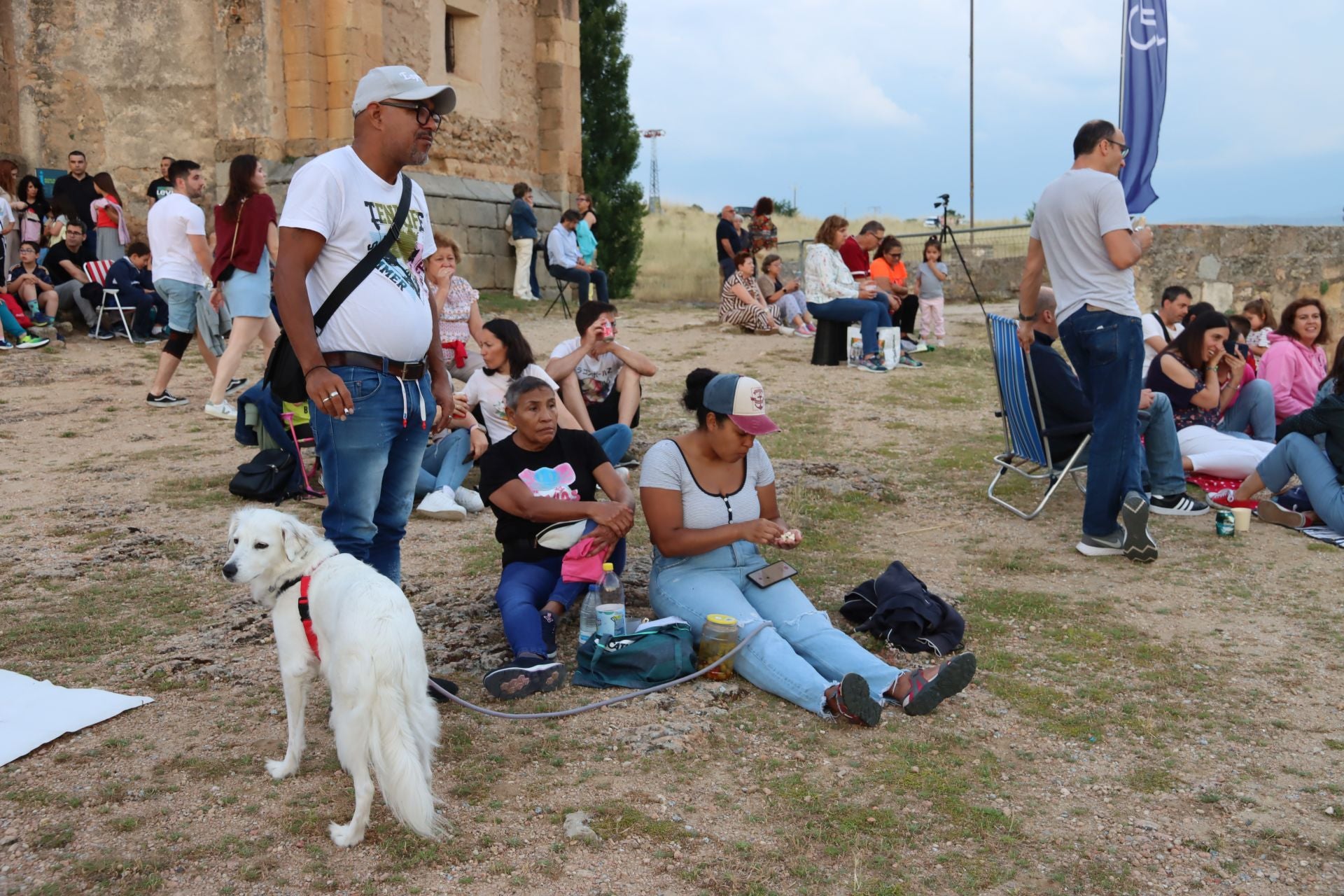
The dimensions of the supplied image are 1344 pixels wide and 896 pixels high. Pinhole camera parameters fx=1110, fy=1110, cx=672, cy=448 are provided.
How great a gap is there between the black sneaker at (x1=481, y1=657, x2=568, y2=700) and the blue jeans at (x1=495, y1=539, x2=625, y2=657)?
7 cm

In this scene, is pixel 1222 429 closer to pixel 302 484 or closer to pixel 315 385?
pixel 302 484

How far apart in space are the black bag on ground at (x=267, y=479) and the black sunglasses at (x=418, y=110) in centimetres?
344

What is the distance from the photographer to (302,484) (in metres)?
6.21

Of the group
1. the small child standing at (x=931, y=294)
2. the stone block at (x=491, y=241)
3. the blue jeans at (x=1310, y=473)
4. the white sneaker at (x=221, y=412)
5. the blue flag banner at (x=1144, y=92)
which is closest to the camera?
the blue jeans at (x=1310, y=473)

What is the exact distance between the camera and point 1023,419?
253 inches

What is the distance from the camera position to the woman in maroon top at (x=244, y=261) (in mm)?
7492

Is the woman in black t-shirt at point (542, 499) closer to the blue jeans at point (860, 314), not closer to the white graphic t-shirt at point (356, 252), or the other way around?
the white graphic t-shirt at point (356, 252)

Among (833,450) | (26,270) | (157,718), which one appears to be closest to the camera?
(157,718)

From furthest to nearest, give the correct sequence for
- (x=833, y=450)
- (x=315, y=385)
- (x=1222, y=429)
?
(x=833, y=450) → (x=1222, y=429) → (x=315, y=385)

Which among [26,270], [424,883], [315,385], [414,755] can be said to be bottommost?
[424,883]

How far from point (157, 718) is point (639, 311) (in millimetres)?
13306

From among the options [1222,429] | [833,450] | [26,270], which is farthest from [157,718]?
[26,270]

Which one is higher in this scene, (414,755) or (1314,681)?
(414,755)

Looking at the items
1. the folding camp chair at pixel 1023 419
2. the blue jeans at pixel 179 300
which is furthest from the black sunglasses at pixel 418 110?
the blue jeans at pixel 179 300
